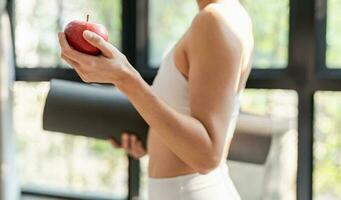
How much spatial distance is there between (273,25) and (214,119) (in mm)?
1264

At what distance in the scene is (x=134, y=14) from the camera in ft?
8.21

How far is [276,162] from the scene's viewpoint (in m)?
2.14

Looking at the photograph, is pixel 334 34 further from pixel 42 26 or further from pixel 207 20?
pixel 42 26

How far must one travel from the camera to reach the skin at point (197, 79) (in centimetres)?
100

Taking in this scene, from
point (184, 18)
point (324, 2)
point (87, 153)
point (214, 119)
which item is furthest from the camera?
point (87, 153)

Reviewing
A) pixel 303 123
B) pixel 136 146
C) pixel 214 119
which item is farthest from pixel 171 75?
pixel 303 123

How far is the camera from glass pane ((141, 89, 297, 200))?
2.11 metres

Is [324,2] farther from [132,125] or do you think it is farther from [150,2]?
[132,125]

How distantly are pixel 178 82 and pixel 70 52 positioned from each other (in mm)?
305

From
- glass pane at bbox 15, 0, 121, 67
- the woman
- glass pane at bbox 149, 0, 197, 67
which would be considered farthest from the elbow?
glass pane at bbox 15, 0, 121, 67

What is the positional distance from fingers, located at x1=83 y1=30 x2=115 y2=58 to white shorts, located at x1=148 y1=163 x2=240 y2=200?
0.40 metres

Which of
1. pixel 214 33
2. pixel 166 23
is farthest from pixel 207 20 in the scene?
pixel 166 23

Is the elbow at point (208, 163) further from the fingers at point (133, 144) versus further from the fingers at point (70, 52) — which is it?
the fingers at point (133, 144)

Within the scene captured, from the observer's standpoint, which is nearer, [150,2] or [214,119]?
[214,119]
